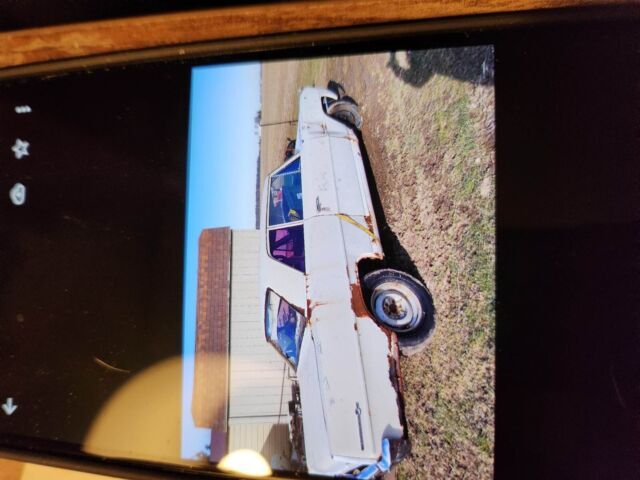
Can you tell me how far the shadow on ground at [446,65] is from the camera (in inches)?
28.0

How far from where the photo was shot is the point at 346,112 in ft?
2.88

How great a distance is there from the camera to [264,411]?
751mm

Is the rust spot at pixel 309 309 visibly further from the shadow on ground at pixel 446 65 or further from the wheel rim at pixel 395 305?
the shadow on ground at pixel 446 65

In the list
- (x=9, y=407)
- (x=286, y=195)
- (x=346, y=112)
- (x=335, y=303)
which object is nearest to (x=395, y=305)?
(x=335, y=303)

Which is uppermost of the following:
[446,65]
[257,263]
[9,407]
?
[446,65]

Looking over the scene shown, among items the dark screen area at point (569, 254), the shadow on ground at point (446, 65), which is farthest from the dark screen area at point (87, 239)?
the dark screen area at point (569, 254)

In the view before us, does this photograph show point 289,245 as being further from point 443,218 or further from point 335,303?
point 443,218

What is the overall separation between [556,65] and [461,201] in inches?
11.5

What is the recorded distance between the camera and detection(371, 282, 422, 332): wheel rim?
740 millimetres

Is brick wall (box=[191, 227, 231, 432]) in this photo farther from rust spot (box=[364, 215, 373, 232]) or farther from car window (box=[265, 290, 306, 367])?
rust spot (box=[364, 215, 373, 232])

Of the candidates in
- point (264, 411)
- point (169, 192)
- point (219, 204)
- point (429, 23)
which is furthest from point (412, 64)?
point (264, 411)

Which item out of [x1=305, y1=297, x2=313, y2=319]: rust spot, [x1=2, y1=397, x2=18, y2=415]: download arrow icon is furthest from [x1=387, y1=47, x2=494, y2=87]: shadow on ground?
[x1=2, y1=397, x2=18, y2=415]: download arrow icon

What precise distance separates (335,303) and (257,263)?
19 cm

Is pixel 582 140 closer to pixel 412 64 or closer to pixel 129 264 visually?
pixel 412 64
